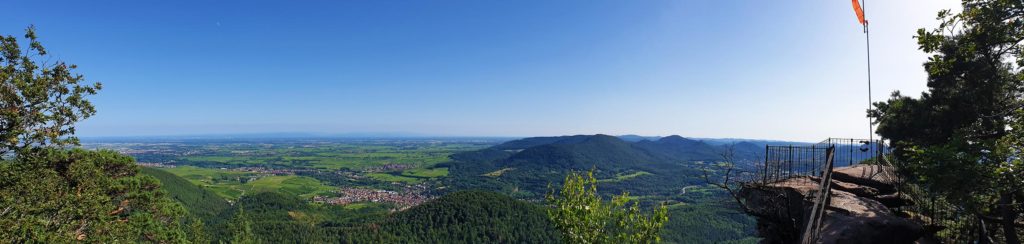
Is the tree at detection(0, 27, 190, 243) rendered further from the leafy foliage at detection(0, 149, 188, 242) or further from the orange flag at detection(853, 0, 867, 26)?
the orange flag at detection(853, 0, 867, 26)

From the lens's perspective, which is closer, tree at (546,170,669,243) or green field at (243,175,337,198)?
tree at (546,170,669,243)

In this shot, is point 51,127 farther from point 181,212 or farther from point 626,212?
point 626,212

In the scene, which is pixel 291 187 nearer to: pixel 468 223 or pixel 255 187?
pixel 255 187

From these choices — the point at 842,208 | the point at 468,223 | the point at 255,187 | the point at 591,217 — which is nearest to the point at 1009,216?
the point at 842,208

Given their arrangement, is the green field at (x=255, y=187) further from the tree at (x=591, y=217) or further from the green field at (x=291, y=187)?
the tree at (x=591, y=217)

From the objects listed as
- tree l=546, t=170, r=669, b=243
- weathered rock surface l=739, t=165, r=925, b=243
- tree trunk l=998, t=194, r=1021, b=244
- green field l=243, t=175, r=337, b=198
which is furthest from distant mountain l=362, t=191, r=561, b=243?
tree trunk l=998, t=194, r=1021, b=244

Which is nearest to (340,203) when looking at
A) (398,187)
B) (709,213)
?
(398,187)
